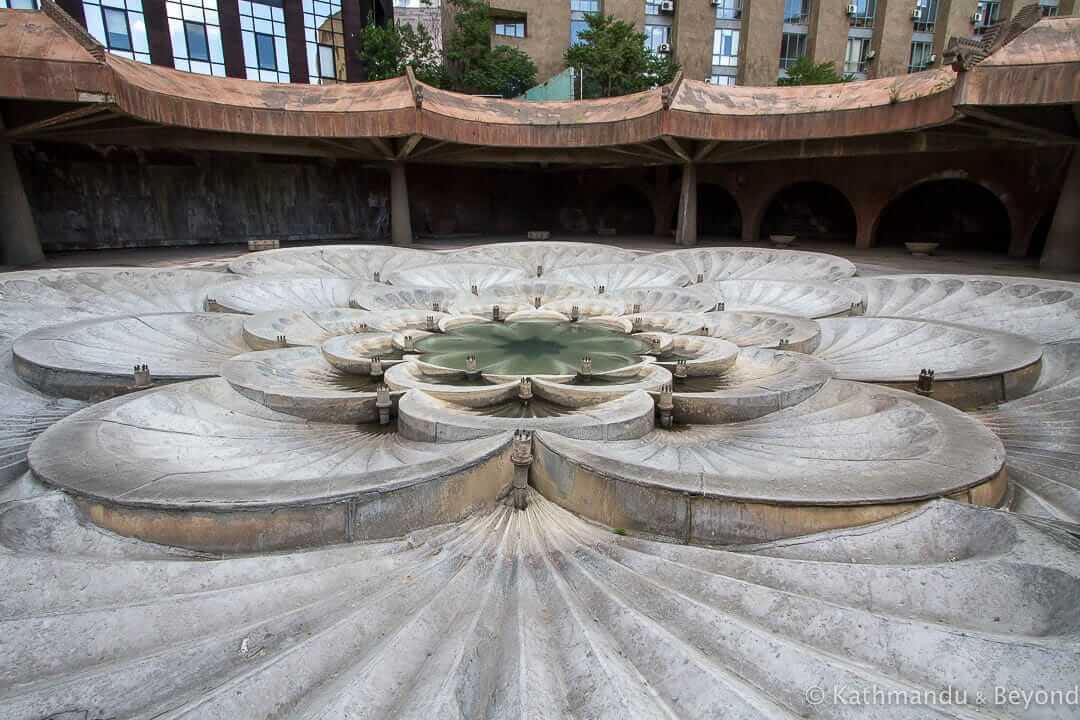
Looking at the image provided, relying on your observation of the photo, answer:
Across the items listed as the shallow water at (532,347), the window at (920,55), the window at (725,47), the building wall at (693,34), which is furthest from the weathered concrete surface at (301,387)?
the window at (920,55)

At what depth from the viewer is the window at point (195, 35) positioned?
24.0 meters

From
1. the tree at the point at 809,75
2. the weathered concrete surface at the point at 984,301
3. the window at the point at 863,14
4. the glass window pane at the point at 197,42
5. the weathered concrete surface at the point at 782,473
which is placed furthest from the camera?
the window at the point at 863,14

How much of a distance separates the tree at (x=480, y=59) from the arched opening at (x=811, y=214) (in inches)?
529

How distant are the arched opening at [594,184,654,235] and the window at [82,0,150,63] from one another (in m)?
18.4

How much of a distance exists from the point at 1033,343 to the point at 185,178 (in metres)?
18.3

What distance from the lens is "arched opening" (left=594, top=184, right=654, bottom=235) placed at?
22.9 meters

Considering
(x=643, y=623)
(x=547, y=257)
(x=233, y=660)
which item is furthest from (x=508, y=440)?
(x=547, y=257)

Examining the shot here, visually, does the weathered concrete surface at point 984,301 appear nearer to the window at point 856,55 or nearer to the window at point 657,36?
the window at point 657,36

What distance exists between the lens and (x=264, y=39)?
26297 mm

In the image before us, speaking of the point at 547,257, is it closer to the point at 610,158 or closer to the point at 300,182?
the point at 610,158

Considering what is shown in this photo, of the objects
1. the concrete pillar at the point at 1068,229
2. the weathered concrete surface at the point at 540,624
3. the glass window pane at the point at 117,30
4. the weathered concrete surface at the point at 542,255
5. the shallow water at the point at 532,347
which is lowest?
the weathered concrete surface at the point at 540,624

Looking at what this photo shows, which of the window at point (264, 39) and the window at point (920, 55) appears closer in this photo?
the window at point (264, 39)

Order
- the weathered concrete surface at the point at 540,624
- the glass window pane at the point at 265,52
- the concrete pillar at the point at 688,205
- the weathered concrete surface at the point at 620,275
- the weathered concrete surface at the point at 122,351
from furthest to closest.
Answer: the glass window pane at the point at 265,52, the concrete pillar at the point at 688,205, the weathered concrete surface at the point at 620,275, the weathered concrete surface at the point at 122,351, the weathered concrete surface at the point at 540,624

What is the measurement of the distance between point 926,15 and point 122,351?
38.1 meters
